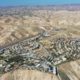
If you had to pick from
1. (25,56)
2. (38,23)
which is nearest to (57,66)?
(25,56)

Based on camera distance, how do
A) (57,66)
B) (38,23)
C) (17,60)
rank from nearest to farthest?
(57,66) < (17,60) < (38,23)

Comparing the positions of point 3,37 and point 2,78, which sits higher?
point 2,78

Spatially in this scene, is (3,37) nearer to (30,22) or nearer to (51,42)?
(51,42)

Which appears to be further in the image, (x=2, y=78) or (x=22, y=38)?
A: (x=22, y=38)

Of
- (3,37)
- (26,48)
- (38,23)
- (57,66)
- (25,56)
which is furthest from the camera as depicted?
(38,23)

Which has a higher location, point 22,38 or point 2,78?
point 2,78

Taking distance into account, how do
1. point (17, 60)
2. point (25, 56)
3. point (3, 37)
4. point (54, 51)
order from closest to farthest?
point (17, 60)
point (25, 56)
point (54, 51)
point (3, 37)

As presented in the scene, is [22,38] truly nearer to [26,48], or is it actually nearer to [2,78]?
[26,48]

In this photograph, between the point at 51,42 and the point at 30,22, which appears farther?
the point at 30,22

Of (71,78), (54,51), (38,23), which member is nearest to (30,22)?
(38,23)
